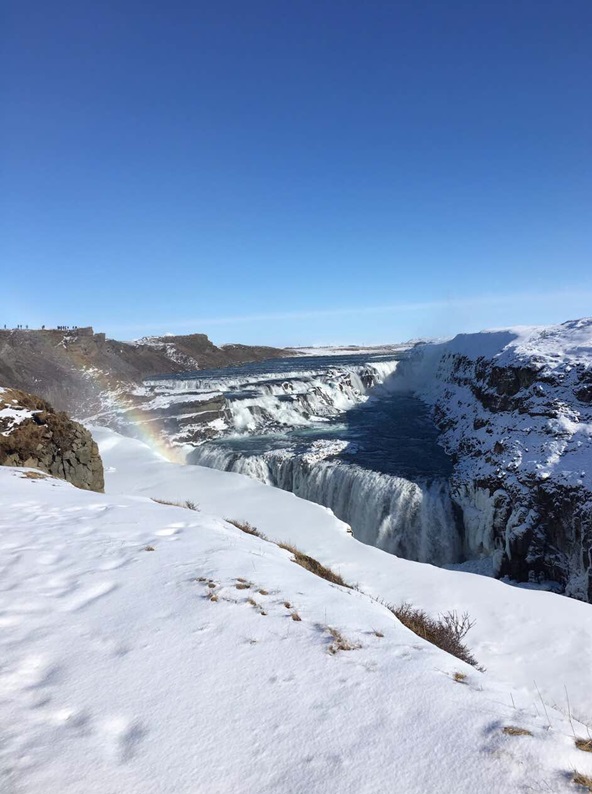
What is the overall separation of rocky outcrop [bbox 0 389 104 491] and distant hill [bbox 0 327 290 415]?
24.6m

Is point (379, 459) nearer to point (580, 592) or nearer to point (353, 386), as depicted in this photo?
point (580, 592)

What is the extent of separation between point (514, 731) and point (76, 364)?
53.7 m

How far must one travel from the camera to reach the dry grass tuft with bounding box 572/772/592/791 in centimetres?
206

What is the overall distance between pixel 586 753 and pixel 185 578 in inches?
137

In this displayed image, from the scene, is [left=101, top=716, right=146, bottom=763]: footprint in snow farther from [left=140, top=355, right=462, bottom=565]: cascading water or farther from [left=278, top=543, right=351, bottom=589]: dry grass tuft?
[left=140, top=355, right=462, bottom=565]: cascading water

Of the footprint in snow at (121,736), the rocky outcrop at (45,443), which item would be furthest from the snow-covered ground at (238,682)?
the rocky outcrop at (45,443)

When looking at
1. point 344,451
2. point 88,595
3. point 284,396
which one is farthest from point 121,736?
point 284,396

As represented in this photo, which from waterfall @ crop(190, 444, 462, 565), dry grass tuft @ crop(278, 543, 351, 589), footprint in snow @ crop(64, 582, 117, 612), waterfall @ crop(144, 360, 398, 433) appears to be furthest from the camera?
waterfall @ crop(144, 360, 398, 433)

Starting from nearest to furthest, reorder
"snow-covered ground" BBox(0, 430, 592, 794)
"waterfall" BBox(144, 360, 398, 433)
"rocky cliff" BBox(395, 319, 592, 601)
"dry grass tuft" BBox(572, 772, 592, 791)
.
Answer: "dry grass tuft" BBox(572, 772, 592, 791) < "snow-covered ground" BBox(0, 430, 592, 794) < "rocky cliff" BBox(395, 319, 592, 601) < "waterfall" BBox(144, 360, 398, 433)

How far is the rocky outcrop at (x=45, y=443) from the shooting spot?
442 inches

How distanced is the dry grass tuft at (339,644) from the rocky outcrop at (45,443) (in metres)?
9.86

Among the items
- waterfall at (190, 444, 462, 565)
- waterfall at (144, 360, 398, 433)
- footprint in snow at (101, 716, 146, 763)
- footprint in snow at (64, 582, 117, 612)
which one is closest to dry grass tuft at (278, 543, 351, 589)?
footprint in snow at (64, 582, 117, 612)

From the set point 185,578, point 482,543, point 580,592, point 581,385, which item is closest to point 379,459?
point 482,543

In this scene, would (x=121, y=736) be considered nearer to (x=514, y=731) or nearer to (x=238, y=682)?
(x=238, y=682)
